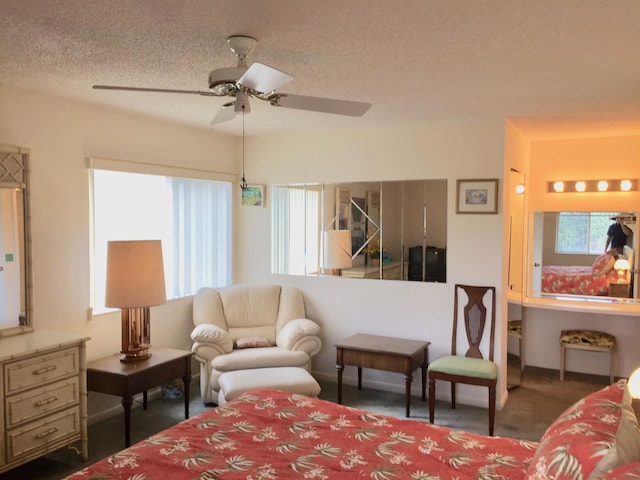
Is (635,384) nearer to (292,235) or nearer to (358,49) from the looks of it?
(358,49)

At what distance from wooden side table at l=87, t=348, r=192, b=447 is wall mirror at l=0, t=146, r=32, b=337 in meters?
0.58

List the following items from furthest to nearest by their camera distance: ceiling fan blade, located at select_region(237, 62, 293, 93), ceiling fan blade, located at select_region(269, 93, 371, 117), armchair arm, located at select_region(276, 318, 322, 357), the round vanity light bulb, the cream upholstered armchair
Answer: armchair arm, located at select_region(276, 318, 322, 357) < the cream upholstered armchair < ceiling fan blade, located at select_region(269, 93, 371, 117) < ceiling fan blade, located at select_region(237, 62, 293, 93) < the round vanity light bulb

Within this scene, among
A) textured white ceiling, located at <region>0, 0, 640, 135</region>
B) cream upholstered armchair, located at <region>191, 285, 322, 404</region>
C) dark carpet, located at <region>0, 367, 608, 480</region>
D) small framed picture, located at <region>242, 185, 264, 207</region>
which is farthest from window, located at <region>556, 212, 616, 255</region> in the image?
small framed picture, located at <region>242, 185, 264, 207</region>

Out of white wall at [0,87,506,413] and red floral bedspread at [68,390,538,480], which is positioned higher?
white wall at [0,87,506,413]

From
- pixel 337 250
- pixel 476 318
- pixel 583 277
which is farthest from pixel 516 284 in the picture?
pixel 337 250

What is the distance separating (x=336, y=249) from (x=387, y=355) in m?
1.20

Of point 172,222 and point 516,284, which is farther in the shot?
point 516,284

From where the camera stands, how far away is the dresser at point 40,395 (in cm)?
290

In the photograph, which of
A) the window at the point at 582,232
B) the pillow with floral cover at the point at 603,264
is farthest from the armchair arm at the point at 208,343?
the pillow with floral cover at the point at 603,264

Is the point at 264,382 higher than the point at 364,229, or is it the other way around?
the point at 364,229

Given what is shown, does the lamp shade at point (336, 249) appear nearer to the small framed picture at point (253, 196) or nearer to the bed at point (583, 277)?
the small framed picture at point (253, 196)

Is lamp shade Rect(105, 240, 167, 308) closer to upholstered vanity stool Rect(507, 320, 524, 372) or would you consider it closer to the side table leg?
the side table leg

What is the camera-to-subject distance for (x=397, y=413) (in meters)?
4.23

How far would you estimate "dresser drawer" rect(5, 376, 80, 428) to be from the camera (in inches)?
115
